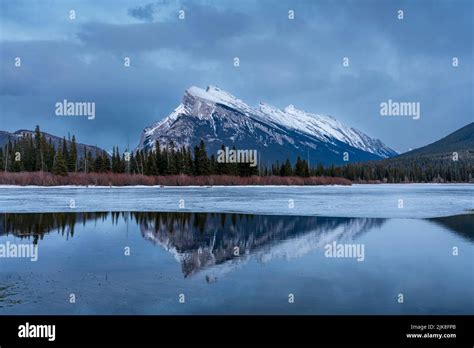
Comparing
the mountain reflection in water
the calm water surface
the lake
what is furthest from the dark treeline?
the calm water surface

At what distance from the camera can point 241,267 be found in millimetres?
11531

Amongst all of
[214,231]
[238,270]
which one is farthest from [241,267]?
[214,231]

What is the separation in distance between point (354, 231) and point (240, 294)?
29.9 ft

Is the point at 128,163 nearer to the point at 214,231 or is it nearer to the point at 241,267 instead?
the point at 214,231

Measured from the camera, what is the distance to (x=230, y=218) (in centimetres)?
2228

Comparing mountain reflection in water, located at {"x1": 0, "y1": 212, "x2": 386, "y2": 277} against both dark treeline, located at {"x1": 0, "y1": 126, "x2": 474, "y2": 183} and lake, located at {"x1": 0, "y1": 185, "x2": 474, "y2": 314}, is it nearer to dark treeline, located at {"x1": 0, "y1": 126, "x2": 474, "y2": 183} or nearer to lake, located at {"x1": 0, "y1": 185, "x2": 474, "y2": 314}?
lake, located at {"x1": 0, "y1": 185, "x2": 474, "y2": 314}

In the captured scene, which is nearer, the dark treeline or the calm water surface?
the calm water surface

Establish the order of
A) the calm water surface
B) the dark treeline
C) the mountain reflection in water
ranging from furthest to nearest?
the dark treeline → the mountain reflection in water → the calm water surface

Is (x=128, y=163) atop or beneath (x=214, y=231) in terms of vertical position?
atop

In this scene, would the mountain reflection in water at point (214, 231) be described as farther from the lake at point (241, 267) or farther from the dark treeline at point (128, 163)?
the dark treeline at point (128, 163)

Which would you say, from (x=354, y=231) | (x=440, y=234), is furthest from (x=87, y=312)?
(x=440, y=234)

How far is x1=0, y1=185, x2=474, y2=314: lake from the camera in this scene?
28.9ft

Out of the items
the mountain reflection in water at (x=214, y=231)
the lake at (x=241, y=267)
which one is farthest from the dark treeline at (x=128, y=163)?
the lake at (x=241, y=267)
